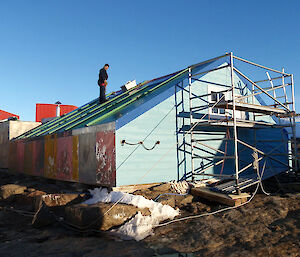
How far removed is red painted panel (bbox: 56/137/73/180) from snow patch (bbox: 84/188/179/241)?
9.86 ft

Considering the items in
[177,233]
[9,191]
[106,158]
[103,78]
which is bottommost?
[177,233]

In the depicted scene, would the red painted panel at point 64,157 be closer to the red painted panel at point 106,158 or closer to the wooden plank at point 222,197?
the red painted panel at point 106,158

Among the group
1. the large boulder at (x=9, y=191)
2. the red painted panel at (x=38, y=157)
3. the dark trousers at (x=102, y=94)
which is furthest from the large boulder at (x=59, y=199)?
the dark trousers at (x=102, y=94)

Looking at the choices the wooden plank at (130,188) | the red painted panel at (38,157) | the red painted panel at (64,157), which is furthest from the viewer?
the red painted panel at (38,157)

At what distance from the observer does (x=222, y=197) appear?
299 inches

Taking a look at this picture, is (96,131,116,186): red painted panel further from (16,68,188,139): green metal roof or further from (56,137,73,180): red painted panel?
(56,137,73,180): red painted panel

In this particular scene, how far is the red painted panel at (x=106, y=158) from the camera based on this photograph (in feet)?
27.0

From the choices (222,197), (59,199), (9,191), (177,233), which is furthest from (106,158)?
(9,191)

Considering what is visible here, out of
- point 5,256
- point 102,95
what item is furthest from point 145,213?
point 102,95

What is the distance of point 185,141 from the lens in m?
10.1

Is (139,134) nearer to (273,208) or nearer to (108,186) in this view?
(108,186)

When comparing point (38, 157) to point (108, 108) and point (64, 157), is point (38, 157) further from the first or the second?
point (108, 108)

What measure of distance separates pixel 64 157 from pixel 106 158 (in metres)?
3.03

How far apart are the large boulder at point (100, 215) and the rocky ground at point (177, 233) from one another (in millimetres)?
24
